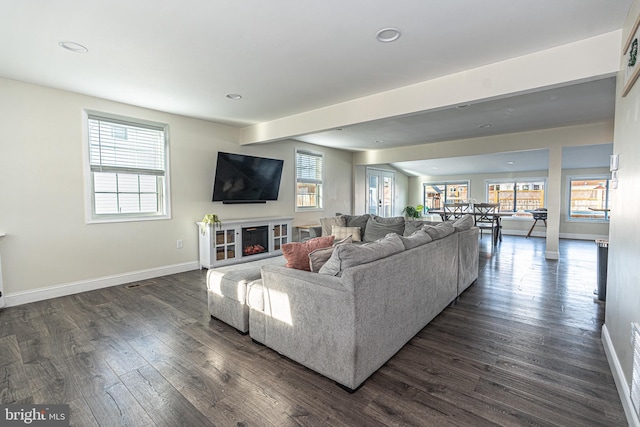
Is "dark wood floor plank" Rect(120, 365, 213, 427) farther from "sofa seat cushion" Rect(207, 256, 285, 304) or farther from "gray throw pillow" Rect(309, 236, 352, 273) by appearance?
"gray throw pillow" Rect(309, 236, 352, 273)

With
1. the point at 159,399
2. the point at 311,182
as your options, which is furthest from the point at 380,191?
the point at 159,399

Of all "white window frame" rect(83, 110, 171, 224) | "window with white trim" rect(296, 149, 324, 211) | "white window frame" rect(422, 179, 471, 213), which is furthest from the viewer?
"white window frame" rect(422, 179, 471, 213)

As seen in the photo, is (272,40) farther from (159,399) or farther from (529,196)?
(529,196)

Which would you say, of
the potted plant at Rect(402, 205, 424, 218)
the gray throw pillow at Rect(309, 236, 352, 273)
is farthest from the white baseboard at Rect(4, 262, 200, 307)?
the potted plant at Rect(402, 205, 424, 218)

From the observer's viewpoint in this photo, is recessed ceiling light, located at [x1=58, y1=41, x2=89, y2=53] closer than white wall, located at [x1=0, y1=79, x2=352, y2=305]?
Yes

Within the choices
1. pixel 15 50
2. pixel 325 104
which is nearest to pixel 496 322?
pixel 325 104

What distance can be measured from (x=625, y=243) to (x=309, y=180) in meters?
5.62

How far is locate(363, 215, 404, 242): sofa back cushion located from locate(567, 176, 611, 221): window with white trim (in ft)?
21.9

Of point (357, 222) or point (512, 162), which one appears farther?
point (512, 162)

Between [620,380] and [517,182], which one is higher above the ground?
[517,182]

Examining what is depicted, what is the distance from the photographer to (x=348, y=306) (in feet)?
5.95

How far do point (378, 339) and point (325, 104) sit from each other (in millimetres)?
3140

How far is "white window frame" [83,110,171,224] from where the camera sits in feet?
12.5

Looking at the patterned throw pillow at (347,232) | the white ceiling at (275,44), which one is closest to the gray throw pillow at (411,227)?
the patterned throw pillow at (347,232)
